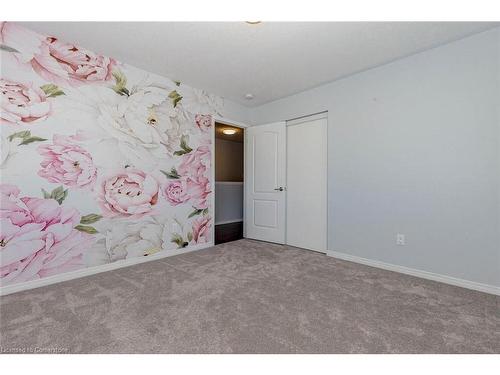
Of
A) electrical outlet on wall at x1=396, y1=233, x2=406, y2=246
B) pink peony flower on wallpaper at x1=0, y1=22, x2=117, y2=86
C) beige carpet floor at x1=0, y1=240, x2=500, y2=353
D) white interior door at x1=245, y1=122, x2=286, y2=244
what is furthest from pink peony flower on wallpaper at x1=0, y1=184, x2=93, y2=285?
electrical outlet on wall at x1=396, y1=233, x2=406, y2=246

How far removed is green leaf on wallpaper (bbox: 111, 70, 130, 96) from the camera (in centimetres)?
263

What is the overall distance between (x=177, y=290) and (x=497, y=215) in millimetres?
2866

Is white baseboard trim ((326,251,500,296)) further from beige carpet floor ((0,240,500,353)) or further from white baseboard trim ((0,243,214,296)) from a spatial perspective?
white baseboard trim ((0,243,214,296))

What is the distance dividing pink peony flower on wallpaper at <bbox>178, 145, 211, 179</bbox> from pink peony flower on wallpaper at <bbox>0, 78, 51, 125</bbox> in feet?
4.94

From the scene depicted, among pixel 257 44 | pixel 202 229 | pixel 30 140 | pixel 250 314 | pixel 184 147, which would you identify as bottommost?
pixel 250 314

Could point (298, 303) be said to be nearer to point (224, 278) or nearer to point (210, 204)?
point (224, 278)

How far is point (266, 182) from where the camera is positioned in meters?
3.91

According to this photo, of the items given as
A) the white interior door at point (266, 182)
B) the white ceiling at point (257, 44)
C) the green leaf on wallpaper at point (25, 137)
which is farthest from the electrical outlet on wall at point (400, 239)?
the green leaf on wallpaper at point (25, 137)

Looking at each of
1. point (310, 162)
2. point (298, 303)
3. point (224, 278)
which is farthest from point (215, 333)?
point (310, 162)

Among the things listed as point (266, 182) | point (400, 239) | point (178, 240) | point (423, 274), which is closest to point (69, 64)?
point (178, 240)

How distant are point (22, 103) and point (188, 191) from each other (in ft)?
6.16

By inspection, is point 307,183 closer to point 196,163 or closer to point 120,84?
point 196,163

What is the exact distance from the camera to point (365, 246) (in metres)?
2.83

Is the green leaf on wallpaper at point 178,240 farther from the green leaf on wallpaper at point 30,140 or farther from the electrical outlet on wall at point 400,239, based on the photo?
the electrical outlet on wall at point 400,239
